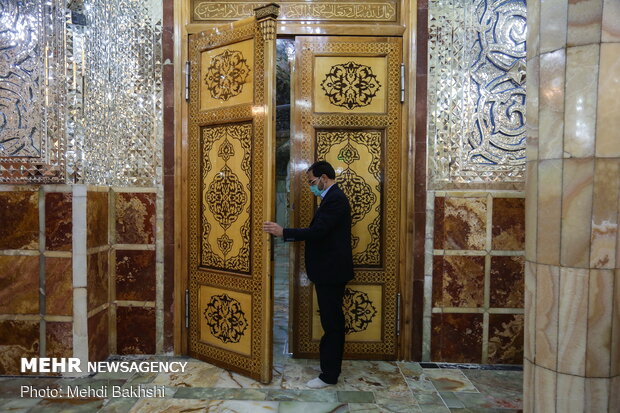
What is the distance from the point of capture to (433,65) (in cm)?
327

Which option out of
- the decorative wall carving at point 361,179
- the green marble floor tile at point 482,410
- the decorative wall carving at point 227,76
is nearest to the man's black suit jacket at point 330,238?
the decorative wall carving at point 361,179

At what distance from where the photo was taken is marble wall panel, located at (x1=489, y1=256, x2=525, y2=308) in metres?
3.26

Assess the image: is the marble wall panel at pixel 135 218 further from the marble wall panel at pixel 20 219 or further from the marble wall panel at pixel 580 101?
the marble wall panel at pixel 580 101

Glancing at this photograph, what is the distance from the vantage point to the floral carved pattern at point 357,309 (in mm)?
3350

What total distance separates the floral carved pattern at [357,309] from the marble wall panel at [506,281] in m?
1.02

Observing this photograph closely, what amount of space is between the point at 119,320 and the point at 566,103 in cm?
353

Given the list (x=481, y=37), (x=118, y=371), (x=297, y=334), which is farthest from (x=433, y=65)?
(x=118, y=371)

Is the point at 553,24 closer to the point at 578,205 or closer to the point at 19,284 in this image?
the point at 578,205

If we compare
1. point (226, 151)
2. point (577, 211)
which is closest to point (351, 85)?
point (226, 151)

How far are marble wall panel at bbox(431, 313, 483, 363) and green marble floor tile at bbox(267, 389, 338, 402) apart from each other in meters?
1.08

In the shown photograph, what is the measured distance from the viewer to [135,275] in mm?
3367

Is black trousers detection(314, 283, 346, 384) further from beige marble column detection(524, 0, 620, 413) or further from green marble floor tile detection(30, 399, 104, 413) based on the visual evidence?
green marble floor tile detection(30, 399, 104, 413)

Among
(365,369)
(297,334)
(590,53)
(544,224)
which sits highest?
(590,53)

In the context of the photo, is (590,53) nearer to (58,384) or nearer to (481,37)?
(481,37)
